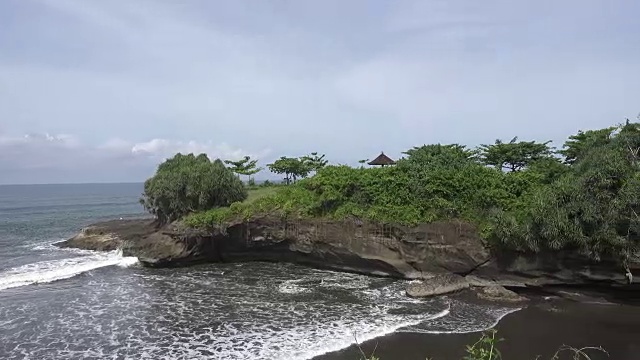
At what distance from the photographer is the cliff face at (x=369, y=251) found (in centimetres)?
2003

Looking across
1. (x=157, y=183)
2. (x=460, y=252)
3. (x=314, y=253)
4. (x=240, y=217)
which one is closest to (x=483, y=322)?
(x=460, y=252)

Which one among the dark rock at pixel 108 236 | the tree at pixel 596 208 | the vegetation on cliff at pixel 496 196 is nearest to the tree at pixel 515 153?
the vegetation on cliff at pixel 496 196

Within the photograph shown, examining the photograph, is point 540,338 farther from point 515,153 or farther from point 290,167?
point 290,167

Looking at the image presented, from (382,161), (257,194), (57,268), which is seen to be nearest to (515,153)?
(382,161)

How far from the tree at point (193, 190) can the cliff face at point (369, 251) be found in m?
1.87

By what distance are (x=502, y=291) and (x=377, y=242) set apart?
271 inches

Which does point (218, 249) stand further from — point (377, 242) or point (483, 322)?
point (483, 322)

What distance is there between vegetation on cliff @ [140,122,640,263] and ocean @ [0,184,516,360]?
3754mm

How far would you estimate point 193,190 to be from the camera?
1133 inches

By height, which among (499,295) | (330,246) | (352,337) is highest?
(330,246)

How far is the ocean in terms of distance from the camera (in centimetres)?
1465

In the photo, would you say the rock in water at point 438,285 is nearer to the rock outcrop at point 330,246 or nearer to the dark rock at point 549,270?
the rock outcrop at point 330,246

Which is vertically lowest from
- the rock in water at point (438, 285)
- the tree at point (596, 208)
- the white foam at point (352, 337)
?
the white foam at point (352, 337)

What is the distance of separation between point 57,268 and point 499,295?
25.3 m
